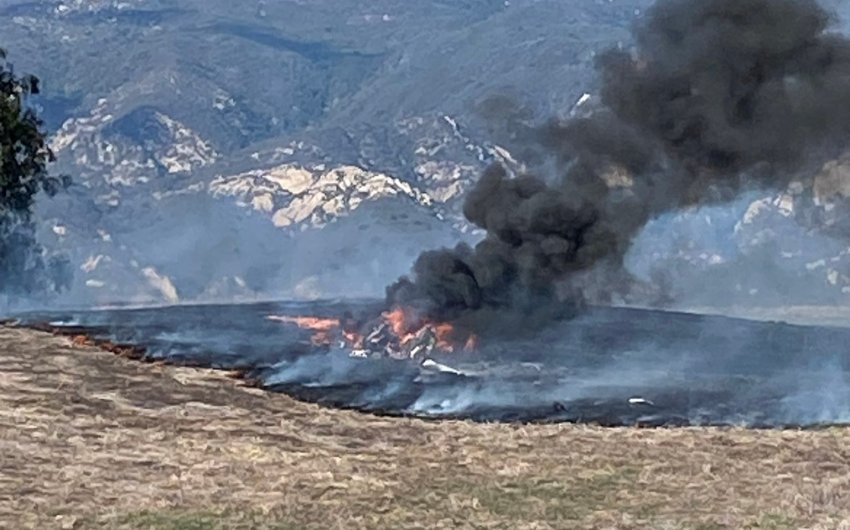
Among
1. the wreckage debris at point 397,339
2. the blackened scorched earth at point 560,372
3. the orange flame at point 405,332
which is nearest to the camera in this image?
the blackened scorched earth at point 560,372

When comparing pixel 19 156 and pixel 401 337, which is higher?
pixel 19 156

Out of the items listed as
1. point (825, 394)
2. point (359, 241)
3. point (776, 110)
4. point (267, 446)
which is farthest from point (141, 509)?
point (359, 241)

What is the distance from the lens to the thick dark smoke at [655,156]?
2861cm

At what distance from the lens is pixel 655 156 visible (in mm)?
30141

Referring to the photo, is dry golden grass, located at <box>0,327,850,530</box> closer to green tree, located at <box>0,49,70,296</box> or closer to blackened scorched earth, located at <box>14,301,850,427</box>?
blackened scorched earth, located at <box>14,301,850,427</box>

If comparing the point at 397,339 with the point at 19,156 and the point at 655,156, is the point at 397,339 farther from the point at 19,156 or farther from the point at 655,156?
the point at 19,156

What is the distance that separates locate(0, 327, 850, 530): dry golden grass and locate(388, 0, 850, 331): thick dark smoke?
406 inches

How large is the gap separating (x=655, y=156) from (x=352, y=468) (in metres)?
17.0

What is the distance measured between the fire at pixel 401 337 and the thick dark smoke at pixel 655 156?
1.78 ft

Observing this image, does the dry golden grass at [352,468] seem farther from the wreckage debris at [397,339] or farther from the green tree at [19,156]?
the green tree at [19,156]

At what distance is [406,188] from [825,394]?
150 m

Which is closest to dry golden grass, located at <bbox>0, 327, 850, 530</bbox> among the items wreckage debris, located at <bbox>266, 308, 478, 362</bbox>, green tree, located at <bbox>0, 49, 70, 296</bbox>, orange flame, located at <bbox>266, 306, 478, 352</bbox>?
wreckage debris, located at <bbox>266, 308, 478, 362</bbox>

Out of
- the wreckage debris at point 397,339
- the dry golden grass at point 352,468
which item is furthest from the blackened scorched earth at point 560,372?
the dry golden grass at point 352,468

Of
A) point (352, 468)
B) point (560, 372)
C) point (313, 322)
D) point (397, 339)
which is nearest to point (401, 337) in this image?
point (397, 339)
